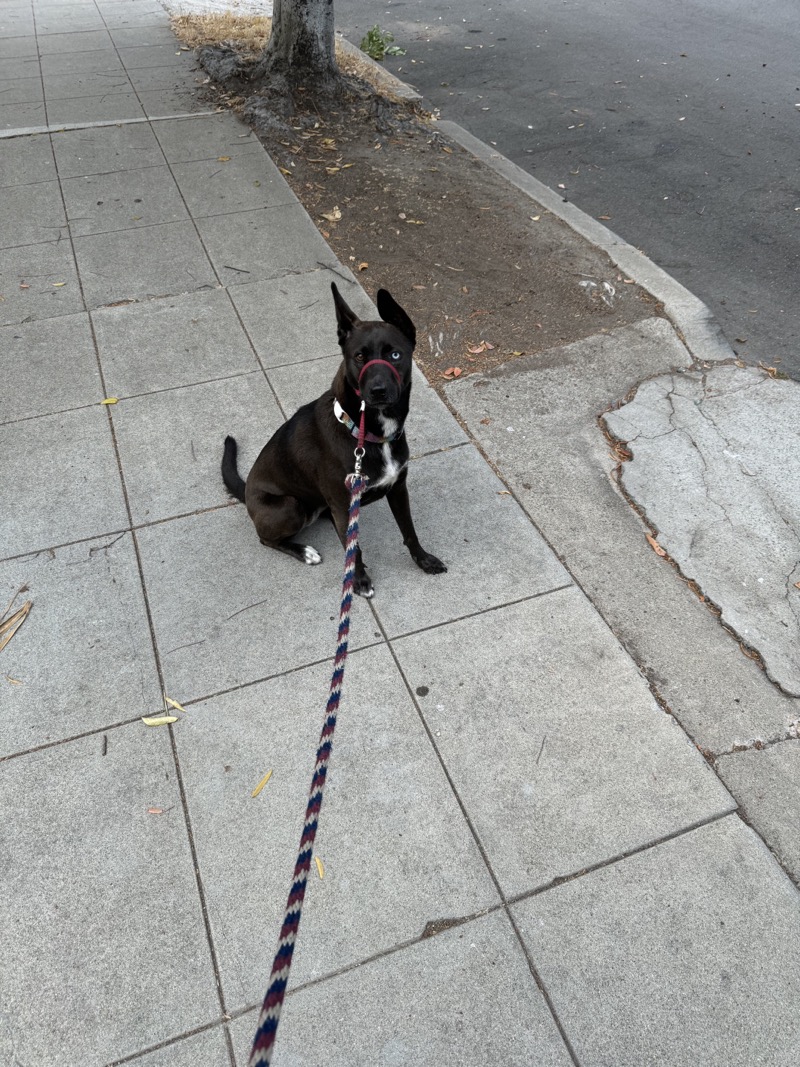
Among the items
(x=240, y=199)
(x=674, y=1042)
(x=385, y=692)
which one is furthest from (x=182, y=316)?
(x=674, y=1042)

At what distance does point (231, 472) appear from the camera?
416 cm

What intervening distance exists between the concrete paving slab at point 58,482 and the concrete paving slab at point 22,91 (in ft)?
22.2

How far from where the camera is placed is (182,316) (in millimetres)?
5699

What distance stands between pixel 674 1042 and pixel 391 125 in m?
8.79

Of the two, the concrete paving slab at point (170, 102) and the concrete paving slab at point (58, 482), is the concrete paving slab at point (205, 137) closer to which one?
the concrete paving slab at point (170, 102)

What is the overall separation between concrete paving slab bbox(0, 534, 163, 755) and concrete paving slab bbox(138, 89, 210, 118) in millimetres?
7018

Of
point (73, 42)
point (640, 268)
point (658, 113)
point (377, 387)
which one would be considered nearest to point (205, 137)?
point (73, 42)

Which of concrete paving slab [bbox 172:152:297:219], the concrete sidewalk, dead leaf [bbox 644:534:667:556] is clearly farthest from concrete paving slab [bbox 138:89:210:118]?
dead leaf [bbox 644:534:667:556]

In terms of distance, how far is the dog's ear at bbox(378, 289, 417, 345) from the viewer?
320cm

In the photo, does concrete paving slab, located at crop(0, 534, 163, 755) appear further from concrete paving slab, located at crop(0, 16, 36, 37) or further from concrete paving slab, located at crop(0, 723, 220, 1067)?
concrete paving slab, located at crop(0, 16, 36, 37)

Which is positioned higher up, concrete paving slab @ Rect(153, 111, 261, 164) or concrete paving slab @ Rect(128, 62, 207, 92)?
concrete paving slab @ Rect(128, 62, 207, 92)

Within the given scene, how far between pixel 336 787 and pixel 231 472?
1.96 meters

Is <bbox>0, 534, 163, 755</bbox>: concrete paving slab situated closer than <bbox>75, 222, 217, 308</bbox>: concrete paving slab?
Yes

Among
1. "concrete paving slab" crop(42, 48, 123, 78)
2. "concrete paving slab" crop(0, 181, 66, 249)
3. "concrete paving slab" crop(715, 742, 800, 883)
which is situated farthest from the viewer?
"concrete paving slab" crop(42, 48, 123, 78)
